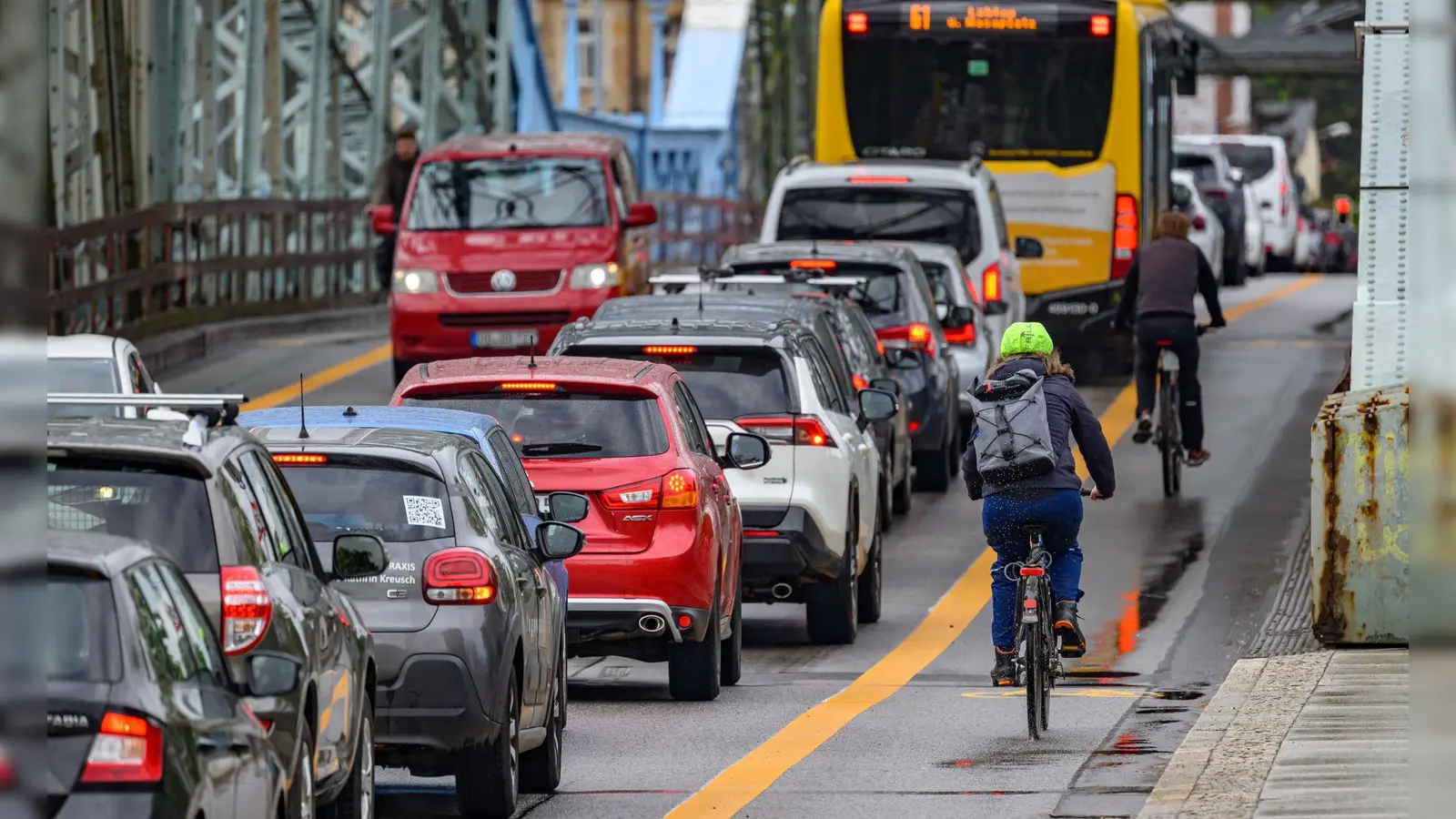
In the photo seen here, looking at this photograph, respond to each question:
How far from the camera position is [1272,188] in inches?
2108

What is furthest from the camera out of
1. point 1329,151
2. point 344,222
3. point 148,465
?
point 1329,151

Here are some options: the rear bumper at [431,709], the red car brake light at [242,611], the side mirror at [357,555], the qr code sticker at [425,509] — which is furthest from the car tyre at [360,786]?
the qr code sticker at [425,509]

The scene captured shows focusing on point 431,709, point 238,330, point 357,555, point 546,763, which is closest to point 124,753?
point 357,555

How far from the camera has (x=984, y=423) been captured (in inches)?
496

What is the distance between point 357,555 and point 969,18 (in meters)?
22.1

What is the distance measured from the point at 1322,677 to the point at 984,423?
1.76 metres

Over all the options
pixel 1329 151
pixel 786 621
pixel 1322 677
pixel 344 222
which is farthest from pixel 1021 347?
pixel 1329 151

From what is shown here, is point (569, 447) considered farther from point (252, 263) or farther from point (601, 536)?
point (252, 263)

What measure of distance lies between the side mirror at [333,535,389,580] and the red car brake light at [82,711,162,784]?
2417 mm

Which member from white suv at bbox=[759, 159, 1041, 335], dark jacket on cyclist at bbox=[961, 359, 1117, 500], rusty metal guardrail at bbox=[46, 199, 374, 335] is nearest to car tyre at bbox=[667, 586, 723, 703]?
dark jacket on cyclist at bbox=[961, 359, 1117, 500]

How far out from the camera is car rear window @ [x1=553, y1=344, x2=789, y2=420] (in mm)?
15914

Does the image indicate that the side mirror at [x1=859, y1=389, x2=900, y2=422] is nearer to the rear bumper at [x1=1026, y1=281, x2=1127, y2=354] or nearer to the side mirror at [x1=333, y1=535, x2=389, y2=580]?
the side mirror at [x1=333, y1=535, x2=389, y2=580]

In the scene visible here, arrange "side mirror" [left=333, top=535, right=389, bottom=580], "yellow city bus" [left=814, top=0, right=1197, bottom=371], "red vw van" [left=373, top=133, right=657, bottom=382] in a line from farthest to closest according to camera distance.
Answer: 1. "yellow city bus" [left=814, top=0, right=1197, bottom=371]
2. "red vw van" [left=373, top=133, right=657, bottom=382]
3. "side mirror" [left=333, top=535, right=389, bottom=580]

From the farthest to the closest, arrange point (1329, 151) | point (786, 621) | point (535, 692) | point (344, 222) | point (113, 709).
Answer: point (1329, 151) < point (344, 222) < point (786, 621) < point (535, 692) < point (113, 709)
